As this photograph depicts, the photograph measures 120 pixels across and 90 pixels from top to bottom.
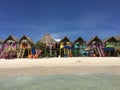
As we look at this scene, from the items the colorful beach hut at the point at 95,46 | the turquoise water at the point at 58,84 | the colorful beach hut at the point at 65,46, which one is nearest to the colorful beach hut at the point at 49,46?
the colorful beach hut at the point at 65,46

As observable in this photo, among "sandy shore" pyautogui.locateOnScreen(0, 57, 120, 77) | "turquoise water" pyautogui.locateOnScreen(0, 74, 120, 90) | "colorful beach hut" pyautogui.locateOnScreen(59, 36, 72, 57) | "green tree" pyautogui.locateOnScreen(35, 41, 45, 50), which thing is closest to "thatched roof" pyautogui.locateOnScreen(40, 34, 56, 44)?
"colorful beach hut" pyautogui.locateOnScreen(59, 36, 72, 57)

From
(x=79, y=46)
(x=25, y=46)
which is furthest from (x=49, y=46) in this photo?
(x=79, y=46)

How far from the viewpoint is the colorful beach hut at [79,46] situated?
3613cm

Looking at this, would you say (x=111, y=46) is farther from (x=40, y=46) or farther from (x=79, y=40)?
(x=40, y=46)

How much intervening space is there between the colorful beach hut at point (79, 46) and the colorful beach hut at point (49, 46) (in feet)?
A: 9.20

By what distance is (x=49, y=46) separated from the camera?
3553 centimetres

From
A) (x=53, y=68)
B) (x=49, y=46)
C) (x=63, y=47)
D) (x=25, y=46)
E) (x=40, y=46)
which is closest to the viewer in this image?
(x=53, y=68)

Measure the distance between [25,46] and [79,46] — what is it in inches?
302

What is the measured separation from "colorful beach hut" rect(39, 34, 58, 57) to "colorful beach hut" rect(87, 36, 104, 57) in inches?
198

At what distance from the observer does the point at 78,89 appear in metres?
10.8

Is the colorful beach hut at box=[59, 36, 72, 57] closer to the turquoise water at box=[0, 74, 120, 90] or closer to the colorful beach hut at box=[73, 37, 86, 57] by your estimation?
the colorful beach hut at box=[73, 37, 86, 57]

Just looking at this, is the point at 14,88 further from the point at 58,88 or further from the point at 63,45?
the point at 63,45

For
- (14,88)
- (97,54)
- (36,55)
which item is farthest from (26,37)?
(14,88)

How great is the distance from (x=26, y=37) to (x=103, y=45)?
11.1 metres
